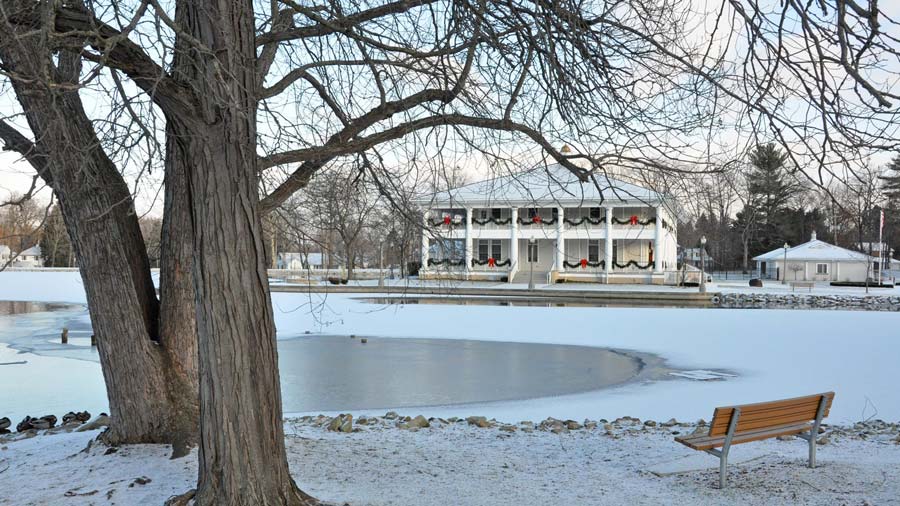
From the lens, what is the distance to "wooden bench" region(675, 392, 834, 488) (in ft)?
18.2

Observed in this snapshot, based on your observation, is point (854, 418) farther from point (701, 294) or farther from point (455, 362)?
point (701, 294)

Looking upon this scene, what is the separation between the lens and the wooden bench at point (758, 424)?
5.55 m

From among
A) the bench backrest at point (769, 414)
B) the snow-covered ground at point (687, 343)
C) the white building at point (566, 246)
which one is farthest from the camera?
the white building at point (566, 246)

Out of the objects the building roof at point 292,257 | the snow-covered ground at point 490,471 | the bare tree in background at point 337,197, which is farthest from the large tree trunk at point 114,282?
the building roof at point 292,257

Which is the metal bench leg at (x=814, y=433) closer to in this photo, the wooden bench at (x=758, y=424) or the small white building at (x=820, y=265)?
the wooden bench at (x=758, y=424)

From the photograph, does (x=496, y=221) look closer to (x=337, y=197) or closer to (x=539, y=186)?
(x=539, y=186)

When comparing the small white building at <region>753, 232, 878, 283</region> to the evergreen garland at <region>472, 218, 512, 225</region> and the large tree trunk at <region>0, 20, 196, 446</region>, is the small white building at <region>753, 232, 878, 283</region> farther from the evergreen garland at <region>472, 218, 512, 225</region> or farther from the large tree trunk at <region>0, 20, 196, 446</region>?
the large tree trunk at <region>0, 20, 196, 446</region>

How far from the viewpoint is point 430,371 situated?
13336 millimetres

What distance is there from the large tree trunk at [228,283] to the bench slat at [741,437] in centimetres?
303

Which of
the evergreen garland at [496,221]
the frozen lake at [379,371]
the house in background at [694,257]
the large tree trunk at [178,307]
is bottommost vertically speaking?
the frozen lake at [379,371]

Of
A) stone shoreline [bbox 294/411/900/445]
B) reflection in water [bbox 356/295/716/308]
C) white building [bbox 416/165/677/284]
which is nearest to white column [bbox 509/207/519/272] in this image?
white building [bbox 416/165/677/284]

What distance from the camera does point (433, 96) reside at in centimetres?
627

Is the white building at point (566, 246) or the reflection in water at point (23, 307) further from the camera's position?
the white building at point (566, 246)

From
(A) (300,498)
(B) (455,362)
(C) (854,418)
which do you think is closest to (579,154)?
(A) (300,498)
